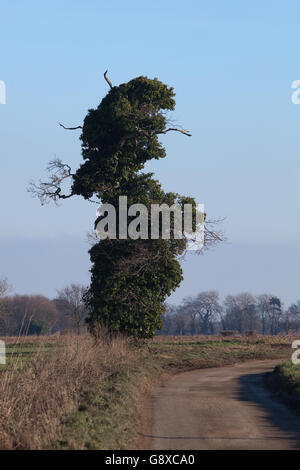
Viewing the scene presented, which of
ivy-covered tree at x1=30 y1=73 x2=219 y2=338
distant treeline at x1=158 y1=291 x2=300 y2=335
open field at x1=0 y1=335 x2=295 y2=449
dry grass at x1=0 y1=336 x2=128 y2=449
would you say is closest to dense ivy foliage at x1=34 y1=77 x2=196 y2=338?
ivy-covered tree at x1=30 y1=73 x2=219 y2=338

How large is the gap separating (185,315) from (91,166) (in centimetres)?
15956

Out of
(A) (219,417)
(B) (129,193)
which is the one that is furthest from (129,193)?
(A) (219,417)

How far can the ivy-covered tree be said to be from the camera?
37.9m

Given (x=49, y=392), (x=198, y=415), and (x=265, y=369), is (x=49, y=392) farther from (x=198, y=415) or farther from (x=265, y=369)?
(x=265, y=369)

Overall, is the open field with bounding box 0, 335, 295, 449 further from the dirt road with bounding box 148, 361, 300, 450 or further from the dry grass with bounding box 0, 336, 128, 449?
the dirt road with bounding box 148, 361, 300, 450

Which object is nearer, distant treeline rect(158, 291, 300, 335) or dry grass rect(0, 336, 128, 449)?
dry grass rect(0, 336, 128, 449)

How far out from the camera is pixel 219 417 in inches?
715

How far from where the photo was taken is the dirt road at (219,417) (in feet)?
47.5

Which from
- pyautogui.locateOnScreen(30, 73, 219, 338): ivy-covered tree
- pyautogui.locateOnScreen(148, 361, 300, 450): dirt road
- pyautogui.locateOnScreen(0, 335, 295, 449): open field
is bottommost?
pyautogui.locateOnScreen(148, 361, 300, 450): dirt road

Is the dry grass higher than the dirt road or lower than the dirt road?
higher

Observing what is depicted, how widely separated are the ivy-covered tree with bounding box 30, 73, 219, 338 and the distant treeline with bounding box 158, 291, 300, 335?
129028mm

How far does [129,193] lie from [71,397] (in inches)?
889

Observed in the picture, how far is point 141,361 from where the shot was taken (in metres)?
31.8

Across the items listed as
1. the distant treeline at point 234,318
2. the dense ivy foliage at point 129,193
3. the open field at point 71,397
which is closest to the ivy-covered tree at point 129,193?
the dense ivy foliage at point 129,193
